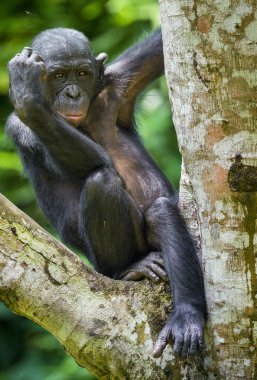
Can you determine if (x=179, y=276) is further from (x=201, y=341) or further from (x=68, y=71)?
(x=68, y=71)

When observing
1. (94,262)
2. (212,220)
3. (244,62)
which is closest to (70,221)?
(94,262)

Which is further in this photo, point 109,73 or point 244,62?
point 109,73

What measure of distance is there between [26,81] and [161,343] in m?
1.67

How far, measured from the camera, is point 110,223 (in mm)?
4586

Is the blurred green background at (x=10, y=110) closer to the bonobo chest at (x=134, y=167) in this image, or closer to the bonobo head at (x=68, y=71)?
the bonobo chest at (x=134, y=167)

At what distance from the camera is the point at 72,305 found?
3826mm

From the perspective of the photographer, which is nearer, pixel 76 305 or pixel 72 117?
pixel 76 305

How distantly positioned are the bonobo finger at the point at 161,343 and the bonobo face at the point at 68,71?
1661 mm

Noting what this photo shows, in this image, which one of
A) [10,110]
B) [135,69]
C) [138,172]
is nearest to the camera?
[138,172]

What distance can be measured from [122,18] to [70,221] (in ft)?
13.6

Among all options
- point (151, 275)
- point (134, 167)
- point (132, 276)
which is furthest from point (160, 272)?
point (134, 167)

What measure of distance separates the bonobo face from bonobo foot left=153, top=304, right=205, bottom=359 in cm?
160

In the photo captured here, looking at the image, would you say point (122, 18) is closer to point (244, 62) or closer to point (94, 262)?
point (94, 262)

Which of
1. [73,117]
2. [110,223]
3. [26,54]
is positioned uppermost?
[26,54]
